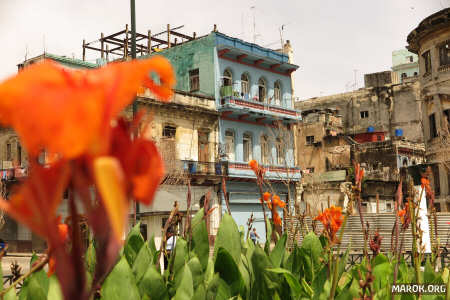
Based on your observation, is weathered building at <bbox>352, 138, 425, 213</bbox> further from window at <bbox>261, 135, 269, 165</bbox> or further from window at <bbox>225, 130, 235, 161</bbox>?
window at <bbox>225, 130, 235, 161</bbox>

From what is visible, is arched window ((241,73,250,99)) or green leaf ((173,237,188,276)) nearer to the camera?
green leaf ((173,237,188,276))

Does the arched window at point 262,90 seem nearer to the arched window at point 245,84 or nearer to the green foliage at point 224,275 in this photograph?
the arched window at point 245,84

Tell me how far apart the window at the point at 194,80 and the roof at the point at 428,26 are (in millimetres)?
10527

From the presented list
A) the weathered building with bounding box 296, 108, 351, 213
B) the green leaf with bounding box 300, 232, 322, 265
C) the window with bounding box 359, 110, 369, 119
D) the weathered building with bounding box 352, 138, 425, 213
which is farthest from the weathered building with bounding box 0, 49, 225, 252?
the green leaf with bounding box 300, 232, 322, 265

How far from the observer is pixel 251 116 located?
2617 cm

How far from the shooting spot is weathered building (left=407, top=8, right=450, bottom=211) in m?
23.9

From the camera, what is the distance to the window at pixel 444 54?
79.0 feet

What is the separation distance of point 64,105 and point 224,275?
1676 millimetres

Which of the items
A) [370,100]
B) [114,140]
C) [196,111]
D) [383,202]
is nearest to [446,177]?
[383,202]

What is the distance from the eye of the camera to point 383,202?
30578 mm

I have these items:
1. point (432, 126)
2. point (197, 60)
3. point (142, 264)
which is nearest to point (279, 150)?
point (197, 60)

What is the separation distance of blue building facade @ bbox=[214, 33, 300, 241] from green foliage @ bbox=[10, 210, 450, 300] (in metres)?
21.2

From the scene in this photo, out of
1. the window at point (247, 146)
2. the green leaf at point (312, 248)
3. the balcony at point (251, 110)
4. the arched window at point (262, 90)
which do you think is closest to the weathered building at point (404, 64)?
the balcony at point (251, 110)

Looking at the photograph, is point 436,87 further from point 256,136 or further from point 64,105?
point 64,105
